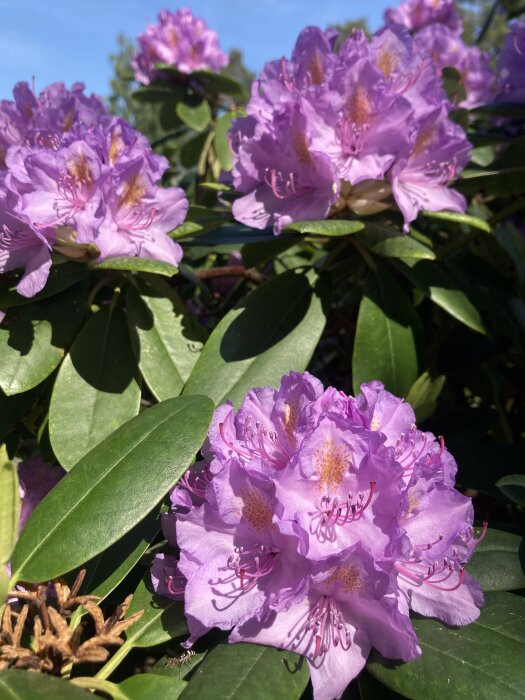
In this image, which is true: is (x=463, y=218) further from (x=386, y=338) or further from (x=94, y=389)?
(x=94, y=389)

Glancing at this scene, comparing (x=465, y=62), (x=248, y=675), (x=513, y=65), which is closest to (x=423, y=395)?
(x=248, y=675)

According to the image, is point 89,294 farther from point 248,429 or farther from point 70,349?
point 248,429

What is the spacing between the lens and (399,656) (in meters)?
0.74

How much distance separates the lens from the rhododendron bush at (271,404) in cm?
75

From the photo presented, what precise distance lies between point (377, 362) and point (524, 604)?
0.50m

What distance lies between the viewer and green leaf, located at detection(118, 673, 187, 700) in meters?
0.72

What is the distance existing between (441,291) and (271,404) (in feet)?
1.81

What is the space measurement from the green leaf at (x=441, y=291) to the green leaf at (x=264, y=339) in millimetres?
170

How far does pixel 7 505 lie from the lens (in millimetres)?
729

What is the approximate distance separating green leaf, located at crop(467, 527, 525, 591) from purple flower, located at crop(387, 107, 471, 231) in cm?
59

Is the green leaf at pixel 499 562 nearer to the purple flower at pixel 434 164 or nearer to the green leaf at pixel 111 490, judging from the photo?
the green leaf at pixel 111 490

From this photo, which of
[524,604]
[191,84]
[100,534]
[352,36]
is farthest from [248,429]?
[191,84]

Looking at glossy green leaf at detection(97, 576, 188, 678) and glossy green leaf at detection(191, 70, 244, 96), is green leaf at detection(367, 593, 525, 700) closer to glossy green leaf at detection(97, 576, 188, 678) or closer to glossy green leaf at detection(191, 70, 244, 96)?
glossy green leaf at detection(97, 576, 188, 678)

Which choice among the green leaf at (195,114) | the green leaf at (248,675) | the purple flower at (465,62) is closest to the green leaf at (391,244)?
the green leaf at (248,675)
